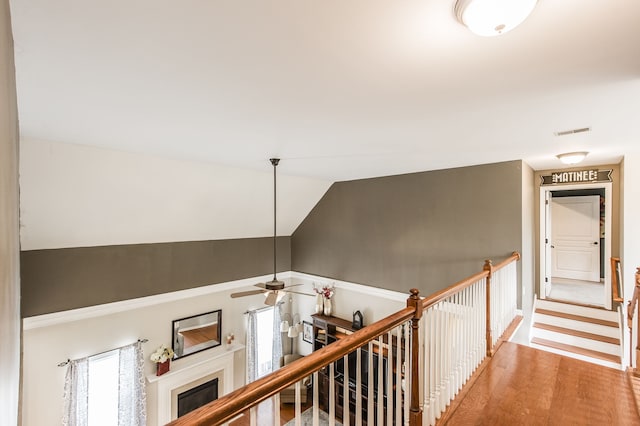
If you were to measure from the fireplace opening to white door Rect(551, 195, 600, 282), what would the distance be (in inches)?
318

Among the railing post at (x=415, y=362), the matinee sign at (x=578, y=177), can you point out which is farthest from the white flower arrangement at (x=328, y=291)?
the railing post at (x=415, y=362)

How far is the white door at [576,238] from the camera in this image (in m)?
6.27

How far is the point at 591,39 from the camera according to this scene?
4.35 ft

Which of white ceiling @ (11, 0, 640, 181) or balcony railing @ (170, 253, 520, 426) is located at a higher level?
white ceiling @ (11, 0, 640, 181)

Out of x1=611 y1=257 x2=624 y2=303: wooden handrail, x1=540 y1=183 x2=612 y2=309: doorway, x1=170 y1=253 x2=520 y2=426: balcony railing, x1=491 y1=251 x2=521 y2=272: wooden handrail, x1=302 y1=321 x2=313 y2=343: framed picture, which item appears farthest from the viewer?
x1=302 y1=321 x2=313 y2=343: framed picture

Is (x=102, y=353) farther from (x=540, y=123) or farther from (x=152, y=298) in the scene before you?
(x=540, y=123)

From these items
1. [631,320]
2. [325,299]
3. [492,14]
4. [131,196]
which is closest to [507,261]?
[631,320]

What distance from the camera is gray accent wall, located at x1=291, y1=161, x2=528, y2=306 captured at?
4188 millimetres

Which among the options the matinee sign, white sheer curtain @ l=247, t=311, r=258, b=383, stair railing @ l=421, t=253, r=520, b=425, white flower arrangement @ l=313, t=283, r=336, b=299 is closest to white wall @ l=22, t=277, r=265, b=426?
white sheer curtain @ l=247, t=311, r=258, b=383

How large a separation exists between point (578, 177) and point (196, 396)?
7865mm

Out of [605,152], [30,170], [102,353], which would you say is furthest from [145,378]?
[605,152]

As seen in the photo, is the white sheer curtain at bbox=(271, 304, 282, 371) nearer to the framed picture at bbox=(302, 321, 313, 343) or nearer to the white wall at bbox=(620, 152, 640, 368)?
the framed picture at bbox=(302, 321, 313, 343)

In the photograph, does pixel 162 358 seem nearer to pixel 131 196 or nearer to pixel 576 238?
pixel 131 196

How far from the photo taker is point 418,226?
5.09 meters
